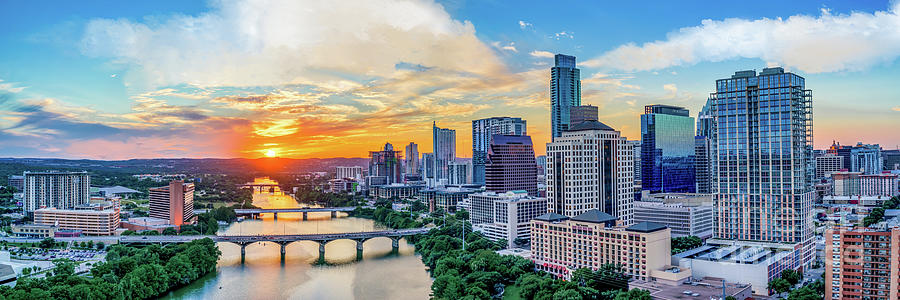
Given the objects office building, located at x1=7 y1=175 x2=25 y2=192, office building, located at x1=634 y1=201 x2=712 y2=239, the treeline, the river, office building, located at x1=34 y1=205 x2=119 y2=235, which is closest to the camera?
the treeline

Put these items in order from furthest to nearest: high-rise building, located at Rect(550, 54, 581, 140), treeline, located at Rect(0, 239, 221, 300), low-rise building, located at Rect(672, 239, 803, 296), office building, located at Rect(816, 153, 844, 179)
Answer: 1. office building, located at Rect(816, 153, 844, 179)
2. high-rise building, located at Rect(550, 54, 581, 140)
3. low-rise building, located at Rect(672, 239, 803, 296)
4. treeline, located at Rect(0, 239, 221, 300)

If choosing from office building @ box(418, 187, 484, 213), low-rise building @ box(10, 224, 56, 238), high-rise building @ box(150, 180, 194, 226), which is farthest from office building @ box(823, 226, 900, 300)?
office building @ box(418, 187, 484, 213)

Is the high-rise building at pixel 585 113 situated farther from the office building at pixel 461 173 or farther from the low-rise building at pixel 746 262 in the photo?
the office building at pixel 461 173

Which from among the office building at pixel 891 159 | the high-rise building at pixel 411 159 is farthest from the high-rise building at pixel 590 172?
the high-rise building at pixel 411 159

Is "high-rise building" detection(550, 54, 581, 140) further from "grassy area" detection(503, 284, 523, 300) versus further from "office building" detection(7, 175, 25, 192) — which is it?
"office building" detection(7, 175, 25, 192)

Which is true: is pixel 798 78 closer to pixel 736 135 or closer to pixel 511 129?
pixel 736 135

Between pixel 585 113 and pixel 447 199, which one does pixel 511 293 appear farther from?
pixel 447 199
